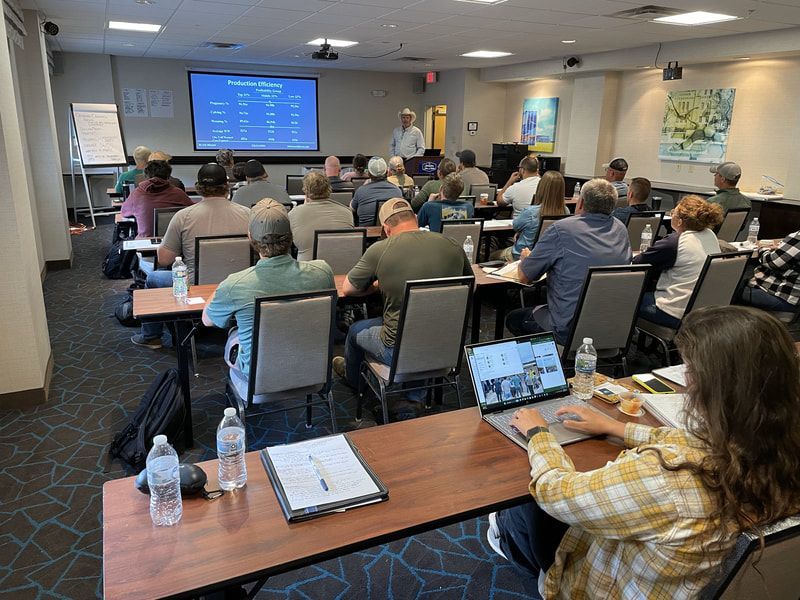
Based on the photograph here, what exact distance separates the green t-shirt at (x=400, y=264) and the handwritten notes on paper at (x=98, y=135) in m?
8.41

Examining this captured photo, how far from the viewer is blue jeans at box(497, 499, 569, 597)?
182 centimetres

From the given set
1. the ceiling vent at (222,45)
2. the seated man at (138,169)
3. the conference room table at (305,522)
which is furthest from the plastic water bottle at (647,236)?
the ceiling vent at (222,45)

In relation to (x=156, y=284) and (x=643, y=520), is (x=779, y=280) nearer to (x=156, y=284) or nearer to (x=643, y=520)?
(x=643, y=520)

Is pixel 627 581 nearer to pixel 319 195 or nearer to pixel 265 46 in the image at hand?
pixel 319 195

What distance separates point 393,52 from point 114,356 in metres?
7.52

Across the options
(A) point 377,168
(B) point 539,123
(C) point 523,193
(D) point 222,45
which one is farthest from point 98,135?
(B) point 539,123

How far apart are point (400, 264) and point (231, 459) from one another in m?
1.62

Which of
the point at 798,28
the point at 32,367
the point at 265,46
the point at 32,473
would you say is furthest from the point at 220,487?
the point at 265,46

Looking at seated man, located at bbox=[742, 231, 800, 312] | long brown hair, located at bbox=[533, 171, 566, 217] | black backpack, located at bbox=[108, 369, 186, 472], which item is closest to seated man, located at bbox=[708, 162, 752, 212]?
seated man, located at bbox=[742, 231, 800, 312]

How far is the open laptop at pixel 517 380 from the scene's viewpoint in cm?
186

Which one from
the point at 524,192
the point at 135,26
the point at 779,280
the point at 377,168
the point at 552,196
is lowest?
the point at 779,280

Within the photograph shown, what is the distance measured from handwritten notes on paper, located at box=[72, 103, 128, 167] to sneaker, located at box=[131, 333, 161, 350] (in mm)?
6390

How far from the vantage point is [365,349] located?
3.19m

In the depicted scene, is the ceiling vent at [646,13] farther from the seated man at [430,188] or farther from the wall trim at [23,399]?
the wall trim at [23,399]
